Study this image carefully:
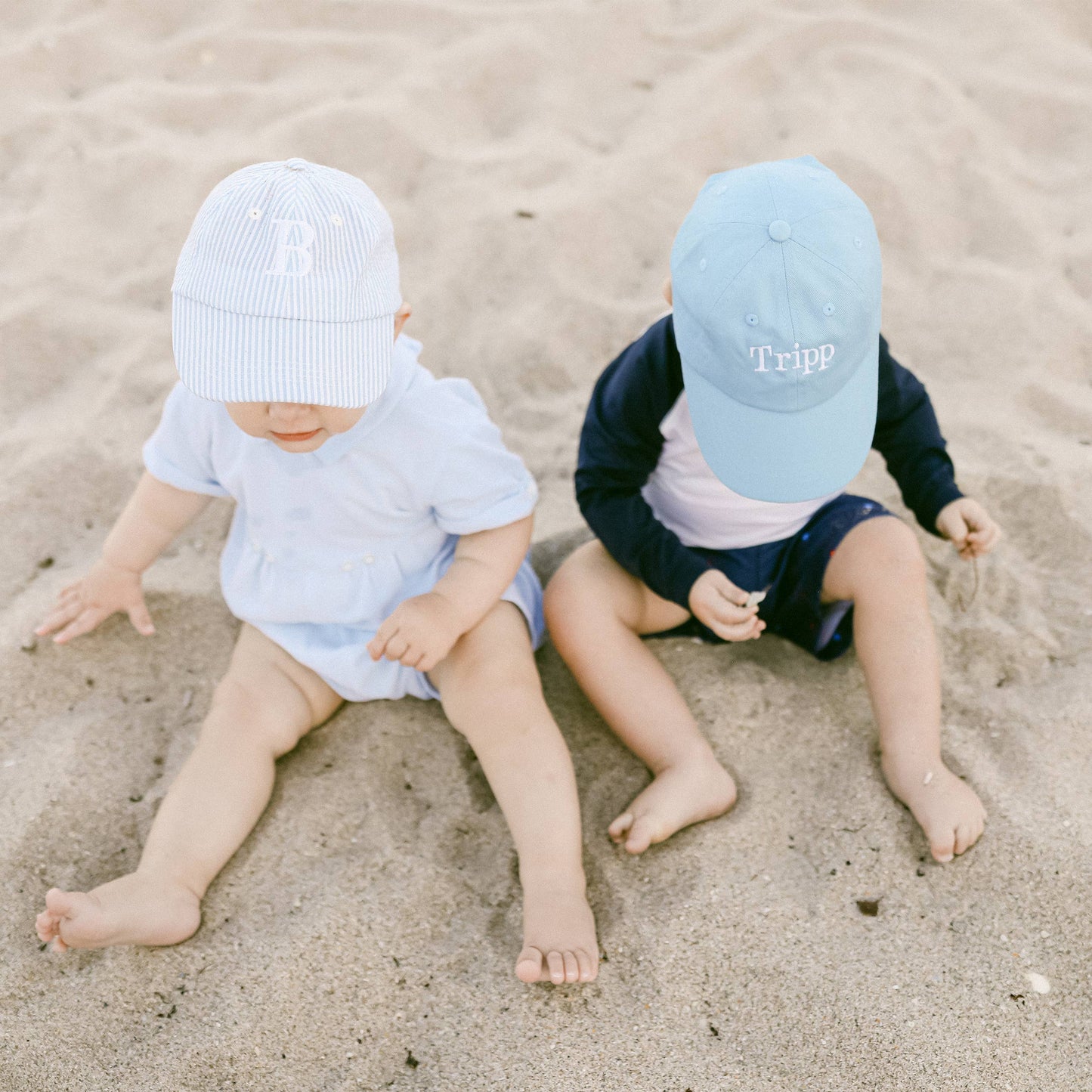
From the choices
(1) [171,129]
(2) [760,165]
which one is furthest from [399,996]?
(1) [171,129]

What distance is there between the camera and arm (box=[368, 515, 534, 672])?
1466 mm

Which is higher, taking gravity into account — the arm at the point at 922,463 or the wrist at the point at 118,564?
the arm at the point at 922,463

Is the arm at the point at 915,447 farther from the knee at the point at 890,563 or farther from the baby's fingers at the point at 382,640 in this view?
the baby's fingers at the point at 382,640

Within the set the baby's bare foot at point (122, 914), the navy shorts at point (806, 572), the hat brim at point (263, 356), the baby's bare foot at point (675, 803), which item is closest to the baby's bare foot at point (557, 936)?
the baby's bare foot at point (675, 803)

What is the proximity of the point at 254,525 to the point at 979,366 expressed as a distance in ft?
4.77

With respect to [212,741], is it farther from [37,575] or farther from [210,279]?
[210,279]

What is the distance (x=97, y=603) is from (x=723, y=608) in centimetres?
98

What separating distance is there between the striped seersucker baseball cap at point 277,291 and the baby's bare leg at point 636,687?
0.56m

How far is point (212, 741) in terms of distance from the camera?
1.55 m

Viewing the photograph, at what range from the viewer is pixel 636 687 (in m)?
1.61

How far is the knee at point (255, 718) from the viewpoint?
1.56 m

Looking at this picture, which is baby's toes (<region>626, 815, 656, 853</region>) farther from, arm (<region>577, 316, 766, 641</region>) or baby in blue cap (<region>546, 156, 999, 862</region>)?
arm (<region>577, 316, 766, 641</region>)

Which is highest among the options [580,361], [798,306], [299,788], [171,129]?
[798,306]

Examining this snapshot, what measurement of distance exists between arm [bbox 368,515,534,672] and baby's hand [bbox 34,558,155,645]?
0.48 meters
